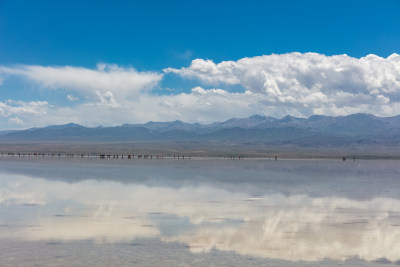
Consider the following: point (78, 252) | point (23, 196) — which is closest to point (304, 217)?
point (78, 252)

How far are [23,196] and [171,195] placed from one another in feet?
32.0

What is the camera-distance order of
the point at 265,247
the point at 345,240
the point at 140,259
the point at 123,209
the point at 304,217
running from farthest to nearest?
the point at 123,209, the point at 304,217, the point at 345,240, the point at 265,247, the point at 140,259

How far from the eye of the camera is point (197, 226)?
2033 centimetres

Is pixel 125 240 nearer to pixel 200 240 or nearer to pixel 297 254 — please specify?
pixel 200 240

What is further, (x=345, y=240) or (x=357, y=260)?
(x=345, y=240)

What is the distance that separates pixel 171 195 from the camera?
3073cm

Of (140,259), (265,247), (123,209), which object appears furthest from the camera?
(123,209)

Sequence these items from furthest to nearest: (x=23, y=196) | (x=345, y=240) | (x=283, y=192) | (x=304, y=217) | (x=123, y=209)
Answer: (x=283, y=192) < (x=23, y=196) < (x=123, y=209) < (x=304, y=217) < (x=345, y=240)

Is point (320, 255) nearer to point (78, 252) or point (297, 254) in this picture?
point (297, 254)

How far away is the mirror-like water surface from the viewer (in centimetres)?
1538

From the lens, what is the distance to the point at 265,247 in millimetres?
16781

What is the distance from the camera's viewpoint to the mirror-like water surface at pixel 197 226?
1538 centimetres

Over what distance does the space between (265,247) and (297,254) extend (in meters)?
1.36

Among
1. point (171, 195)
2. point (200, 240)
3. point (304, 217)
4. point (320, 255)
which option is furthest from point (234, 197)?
point (320, 255)
